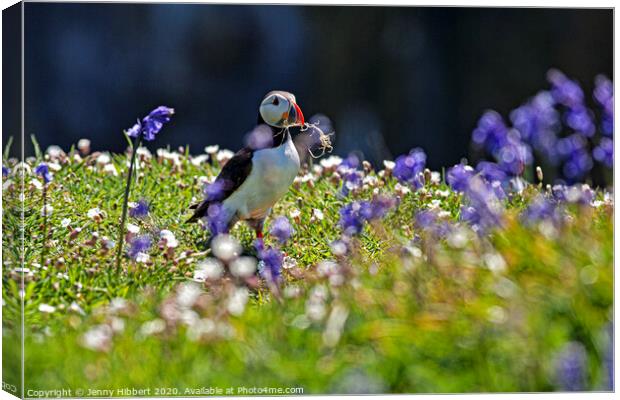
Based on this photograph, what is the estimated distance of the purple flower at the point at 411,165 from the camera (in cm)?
717

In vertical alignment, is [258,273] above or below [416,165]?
below

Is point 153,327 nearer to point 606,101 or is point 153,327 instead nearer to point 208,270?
point 208,270

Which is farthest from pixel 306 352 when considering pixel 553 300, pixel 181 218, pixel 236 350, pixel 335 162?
pixel 335 162

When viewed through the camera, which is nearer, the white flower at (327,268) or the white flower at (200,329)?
the white flower at (200,329)

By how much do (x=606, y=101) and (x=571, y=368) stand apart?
1857 millimetres

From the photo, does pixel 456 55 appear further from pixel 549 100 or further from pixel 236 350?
pixel 236 350

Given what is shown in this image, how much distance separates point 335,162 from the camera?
25.5ft

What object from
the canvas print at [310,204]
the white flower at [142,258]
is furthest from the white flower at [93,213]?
the white flower at [142,258]

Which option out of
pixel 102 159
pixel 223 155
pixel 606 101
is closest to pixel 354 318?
pixel 606 101

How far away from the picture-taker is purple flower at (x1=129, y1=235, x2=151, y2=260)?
6.48 metres

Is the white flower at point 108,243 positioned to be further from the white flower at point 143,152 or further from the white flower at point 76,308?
the white flower at point 143,152

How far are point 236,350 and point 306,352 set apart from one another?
29 cm

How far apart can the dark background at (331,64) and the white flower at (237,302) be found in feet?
3.72

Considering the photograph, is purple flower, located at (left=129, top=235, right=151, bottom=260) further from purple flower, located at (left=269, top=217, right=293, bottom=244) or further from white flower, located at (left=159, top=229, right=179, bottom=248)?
purple flower, located at (left=269, top=217, right=293, bottom=244)
